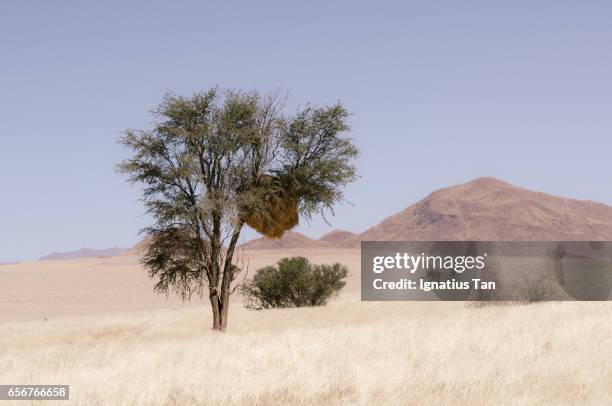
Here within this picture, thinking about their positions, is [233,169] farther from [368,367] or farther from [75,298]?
[75,298]

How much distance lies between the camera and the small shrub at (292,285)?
39375 mm

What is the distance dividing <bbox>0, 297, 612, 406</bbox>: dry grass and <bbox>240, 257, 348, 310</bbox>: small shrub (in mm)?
19323

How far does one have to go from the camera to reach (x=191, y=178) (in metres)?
24.4

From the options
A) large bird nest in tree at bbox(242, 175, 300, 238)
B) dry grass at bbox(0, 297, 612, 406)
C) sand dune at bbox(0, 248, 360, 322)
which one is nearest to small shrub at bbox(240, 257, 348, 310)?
sand dune at bbox(0, 248, 360, 322)

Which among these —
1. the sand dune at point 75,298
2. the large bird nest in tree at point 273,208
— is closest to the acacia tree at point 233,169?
the large bird nest in tree at point 273,208

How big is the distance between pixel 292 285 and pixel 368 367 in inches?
1072

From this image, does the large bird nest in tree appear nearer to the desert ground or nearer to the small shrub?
the desert ground

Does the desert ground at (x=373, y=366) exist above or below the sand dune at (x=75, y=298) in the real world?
above

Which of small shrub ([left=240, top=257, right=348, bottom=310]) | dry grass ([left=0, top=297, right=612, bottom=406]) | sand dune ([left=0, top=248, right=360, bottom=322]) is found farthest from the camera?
sand dune ([left=0, top=248, right=360, bottom=322])

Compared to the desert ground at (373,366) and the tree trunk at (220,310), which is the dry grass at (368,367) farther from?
the tree trunk at (220,310)

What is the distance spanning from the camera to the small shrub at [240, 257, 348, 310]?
39.4 m

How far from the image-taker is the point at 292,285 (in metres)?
39.4

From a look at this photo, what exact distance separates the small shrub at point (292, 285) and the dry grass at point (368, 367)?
19.3m

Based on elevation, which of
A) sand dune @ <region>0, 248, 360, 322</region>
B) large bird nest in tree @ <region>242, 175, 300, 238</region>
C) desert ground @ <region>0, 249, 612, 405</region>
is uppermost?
large bird nest in tree @ <region>242, 175, 300, 238</region>
